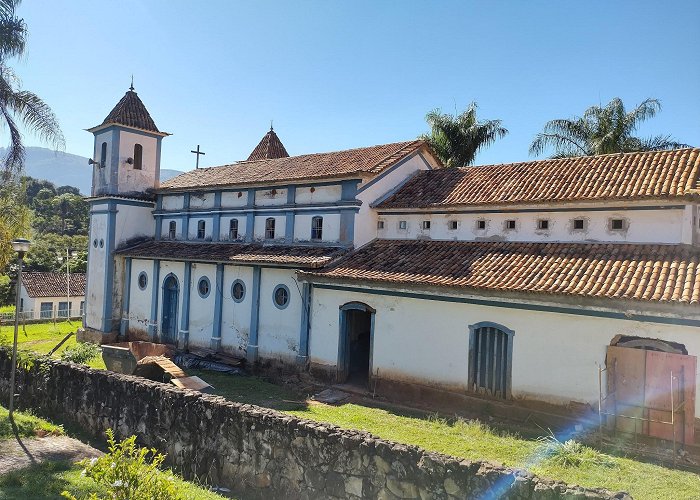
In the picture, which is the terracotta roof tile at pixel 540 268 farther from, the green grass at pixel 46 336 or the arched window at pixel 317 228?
the green grass at pixel 46 336

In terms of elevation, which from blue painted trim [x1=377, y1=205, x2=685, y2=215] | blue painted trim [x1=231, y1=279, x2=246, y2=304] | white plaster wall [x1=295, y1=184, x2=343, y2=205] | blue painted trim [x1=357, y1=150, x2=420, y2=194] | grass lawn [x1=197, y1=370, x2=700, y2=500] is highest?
blue painted trim [x1=357, y1=150, x2=420, y2=194]

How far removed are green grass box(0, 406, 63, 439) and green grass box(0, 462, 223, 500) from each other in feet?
5.78

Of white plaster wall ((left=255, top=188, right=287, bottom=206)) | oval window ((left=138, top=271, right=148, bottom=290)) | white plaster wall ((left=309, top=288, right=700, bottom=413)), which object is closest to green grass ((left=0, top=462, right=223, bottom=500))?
white plaster wall ((left=309, top=288, right=700, bottom=413))

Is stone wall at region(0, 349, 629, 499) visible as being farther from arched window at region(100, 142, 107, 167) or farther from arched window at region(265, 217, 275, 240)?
arched window at region(100, 142, 107, 167)

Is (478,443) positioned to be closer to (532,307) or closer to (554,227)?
(532,307)

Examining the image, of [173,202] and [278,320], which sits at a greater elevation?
[173,202]

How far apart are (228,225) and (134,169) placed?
6.96 metres

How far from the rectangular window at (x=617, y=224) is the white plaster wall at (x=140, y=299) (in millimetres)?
17771

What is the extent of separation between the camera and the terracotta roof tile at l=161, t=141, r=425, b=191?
17.7 meters

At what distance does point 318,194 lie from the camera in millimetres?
17984

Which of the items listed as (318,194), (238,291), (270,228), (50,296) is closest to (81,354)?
(238,291)

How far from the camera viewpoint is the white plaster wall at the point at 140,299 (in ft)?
73.6

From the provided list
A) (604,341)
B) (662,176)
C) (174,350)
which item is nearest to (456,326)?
(604,341)

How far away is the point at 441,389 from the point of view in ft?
43.3
